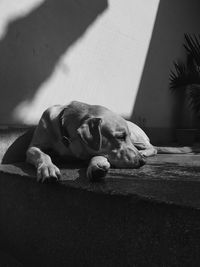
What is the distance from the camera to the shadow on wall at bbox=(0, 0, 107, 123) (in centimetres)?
265

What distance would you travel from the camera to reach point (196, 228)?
1.02 meters

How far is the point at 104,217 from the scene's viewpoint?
4.43ft

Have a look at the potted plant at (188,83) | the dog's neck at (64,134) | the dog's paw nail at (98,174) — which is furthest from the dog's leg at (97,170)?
the potted plant at (188,83)

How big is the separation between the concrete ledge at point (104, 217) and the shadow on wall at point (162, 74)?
241cm

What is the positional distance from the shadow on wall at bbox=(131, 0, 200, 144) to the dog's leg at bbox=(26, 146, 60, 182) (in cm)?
216

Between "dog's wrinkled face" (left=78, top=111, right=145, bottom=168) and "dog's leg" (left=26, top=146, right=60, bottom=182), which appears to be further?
"dog's wrinkled face" (left=78, top=111, right=145, bottom=168)

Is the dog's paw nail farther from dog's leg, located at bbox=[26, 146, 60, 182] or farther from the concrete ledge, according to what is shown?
dog's leg, located at bbox=[26, 146, 60, 182]

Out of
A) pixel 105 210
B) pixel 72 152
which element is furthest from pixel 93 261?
pixel 72 152

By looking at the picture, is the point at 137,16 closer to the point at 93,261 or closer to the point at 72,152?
the point at 72,152

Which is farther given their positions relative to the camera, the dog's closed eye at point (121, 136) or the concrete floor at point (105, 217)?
the dog's closed eye at point (121, 136)

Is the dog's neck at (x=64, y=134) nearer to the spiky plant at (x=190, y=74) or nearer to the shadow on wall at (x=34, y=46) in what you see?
the shadow on wall at (x=34, y=46)

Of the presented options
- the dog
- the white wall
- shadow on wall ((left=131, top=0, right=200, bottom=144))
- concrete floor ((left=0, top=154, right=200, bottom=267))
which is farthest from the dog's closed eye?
shadow on wall ((left=131, top=0, right=200, bottom=144))

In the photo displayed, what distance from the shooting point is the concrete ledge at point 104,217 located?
109 centimetres

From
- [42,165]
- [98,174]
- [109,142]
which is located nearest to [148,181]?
[98,174]
